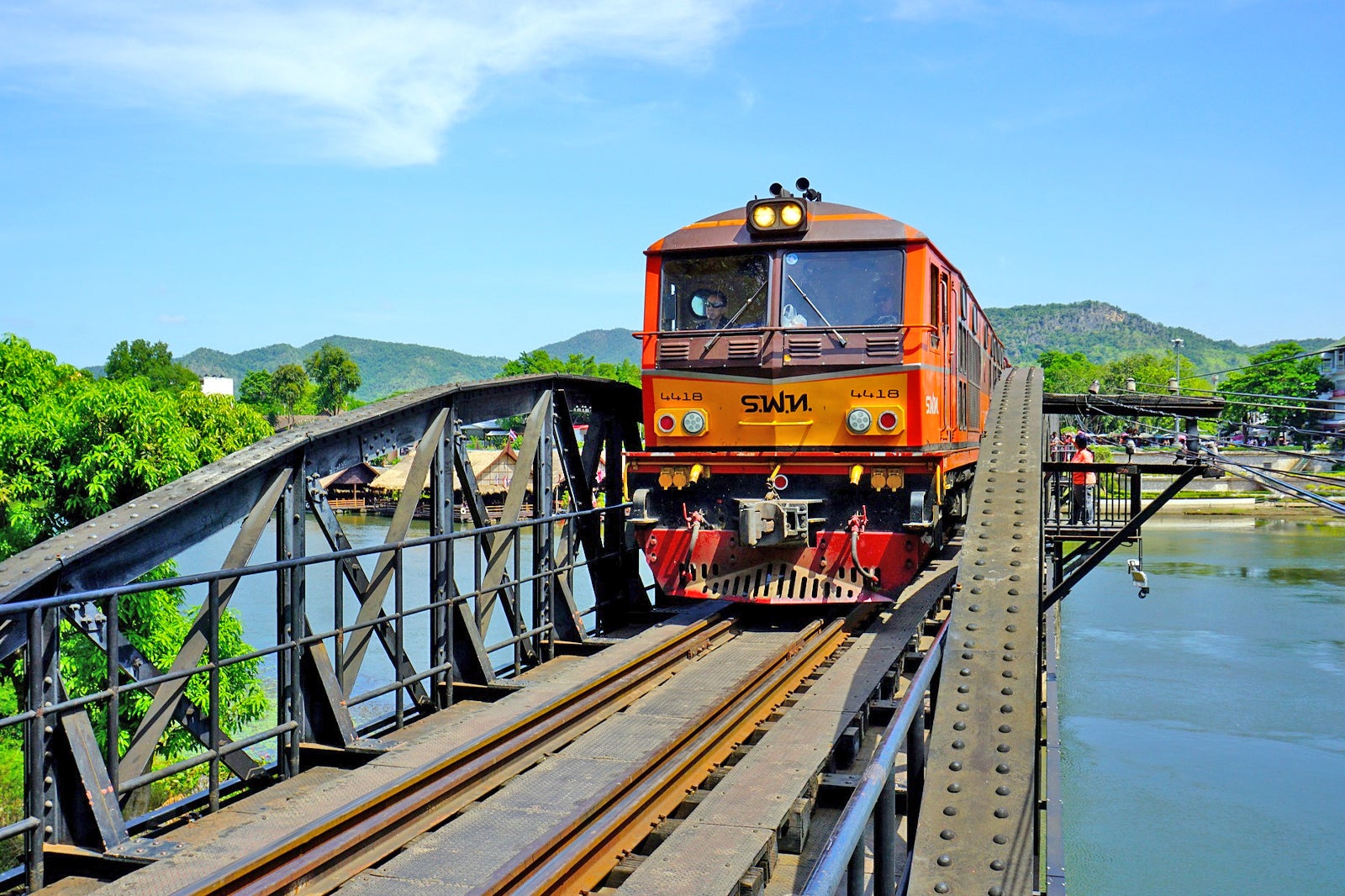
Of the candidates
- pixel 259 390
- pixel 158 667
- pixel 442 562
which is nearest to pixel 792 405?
pixel 442 562

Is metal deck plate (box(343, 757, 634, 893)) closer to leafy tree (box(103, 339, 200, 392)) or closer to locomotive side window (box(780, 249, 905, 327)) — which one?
locomotive side window (box(780, 249, 905, 327))

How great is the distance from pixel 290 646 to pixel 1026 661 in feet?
13.6

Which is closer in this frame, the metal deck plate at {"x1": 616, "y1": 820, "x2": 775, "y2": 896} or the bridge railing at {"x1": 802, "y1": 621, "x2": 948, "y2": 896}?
the bridge railing at {"x1": 802, "y1": 621, "x2": 948, "y2": 896}

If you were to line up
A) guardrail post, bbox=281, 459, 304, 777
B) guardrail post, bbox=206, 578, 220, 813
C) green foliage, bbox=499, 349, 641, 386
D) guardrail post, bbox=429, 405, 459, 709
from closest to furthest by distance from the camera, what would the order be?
guardrail post, bbox=206, 578, 220, 813 → guardrail post, bbox=281, 459, 304, 777 → guardrail post, bbox=429, 405, 459, 709 → green foliage, bbox=499, 349, 641, 386

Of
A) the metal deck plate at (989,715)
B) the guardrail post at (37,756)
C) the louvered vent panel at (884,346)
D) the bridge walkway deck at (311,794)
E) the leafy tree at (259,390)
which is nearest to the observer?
the metal deck plate at (989,715)

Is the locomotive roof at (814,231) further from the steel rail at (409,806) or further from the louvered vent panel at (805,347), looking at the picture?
the steel rail at (409,806)

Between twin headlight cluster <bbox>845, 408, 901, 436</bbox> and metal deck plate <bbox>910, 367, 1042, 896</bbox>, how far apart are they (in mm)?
6142

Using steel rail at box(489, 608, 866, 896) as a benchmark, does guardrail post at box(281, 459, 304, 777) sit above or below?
above

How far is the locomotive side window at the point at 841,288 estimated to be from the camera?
1045cm

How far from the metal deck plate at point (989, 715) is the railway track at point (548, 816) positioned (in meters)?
2.20

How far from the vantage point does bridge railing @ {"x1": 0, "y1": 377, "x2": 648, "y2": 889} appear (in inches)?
192

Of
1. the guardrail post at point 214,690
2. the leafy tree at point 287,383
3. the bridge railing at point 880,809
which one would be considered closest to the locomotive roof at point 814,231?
the guardrail post at point 214,690

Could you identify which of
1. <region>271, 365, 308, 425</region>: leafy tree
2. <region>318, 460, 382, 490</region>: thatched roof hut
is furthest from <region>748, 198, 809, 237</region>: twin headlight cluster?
<region>271, 365, 308, 425</region>: leafy tree

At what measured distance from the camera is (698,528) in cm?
1080
